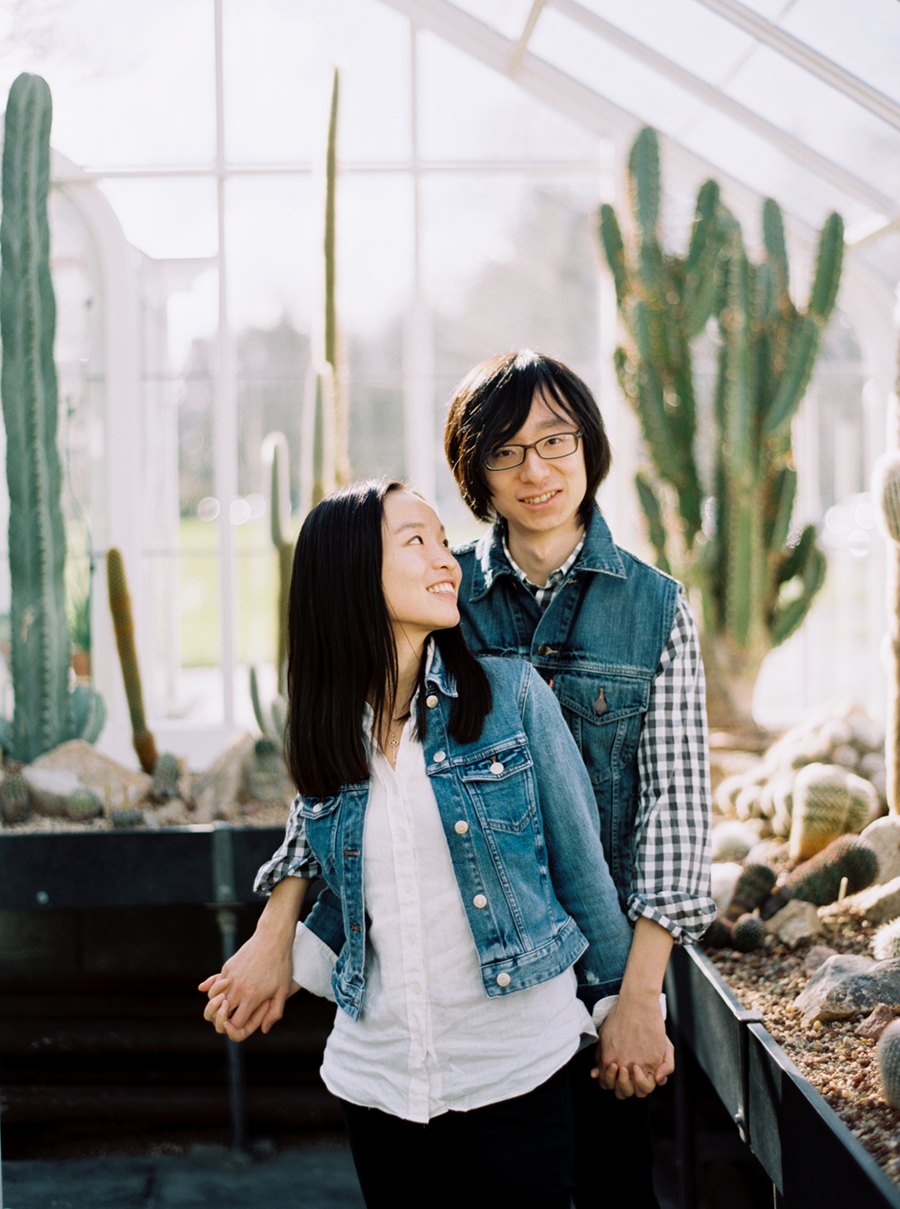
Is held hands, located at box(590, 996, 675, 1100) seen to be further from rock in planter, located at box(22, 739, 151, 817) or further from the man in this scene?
rock in planter, located at box(22, 739, 151, 817)

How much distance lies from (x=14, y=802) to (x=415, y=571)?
224 centimetres

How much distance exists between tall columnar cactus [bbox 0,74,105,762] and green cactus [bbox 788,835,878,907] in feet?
6.89

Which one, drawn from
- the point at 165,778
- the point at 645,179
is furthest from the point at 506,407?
the point at 645,179

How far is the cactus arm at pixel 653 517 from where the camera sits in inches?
182

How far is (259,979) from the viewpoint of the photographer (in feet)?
4.02

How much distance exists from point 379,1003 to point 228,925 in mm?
1583

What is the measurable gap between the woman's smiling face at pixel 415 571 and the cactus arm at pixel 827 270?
12.6 feet

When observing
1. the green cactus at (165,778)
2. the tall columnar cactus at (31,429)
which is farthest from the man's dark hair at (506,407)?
the green cactus at (165,778)

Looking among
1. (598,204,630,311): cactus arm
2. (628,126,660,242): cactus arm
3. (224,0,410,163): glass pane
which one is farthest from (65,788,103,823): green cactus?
(224,0,410,163): glass pane

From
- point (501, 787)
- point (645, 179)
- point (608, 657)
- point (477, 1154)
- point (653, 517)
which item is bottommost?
point (477, 1154)

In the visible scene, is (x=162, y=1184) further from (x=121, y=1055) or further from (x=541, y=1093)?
(x=541, y=1093)

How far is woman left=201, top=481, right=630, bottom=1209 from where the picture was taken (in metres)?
1.12

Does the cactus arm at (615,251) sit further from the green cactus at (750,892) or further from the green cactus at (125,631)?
the green cactus at (750,892)

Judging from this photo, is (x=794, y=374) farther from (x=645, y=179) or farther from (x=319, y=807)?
(x=319, y=807)
